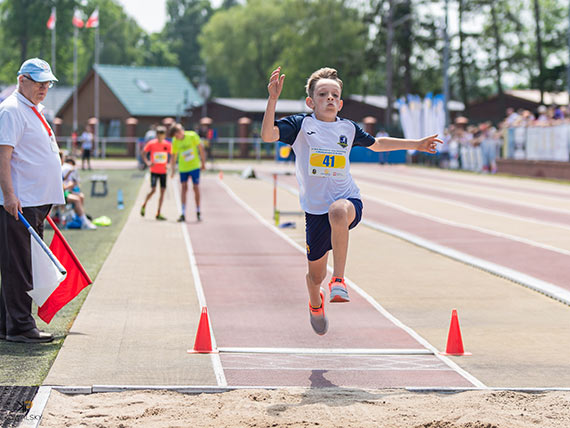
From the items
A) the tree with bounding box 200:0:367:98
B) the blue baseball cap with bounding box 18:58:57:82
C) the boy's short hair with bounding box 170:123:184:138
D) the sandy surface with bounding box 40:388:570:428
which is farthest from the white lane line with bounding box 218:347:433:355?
the tree with bounding box 200:0:367:98

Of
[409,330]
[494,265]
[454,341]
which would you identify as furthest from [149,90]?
[454,341]

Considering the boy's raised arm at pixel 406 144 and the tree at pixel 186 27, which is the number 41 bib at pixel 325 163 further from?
the tree at pixel 186 27

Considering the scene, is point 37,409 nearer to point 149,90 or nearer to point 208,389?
point 208,389

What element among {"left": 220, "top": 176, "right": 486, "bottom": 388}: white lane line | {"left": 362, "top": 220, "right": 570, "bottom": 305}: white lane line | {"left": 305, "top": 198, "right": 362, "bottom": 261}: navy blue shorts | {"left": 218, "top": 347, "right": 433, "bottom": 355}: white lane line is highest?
{"left": 305, "top": 198, "right": 362, "bottom": 261}: navy blue shorts

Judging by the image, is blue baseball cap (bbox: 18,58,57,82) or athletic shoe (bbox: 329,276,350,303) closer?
athletic shoe (bbox: 329,276,350,303)

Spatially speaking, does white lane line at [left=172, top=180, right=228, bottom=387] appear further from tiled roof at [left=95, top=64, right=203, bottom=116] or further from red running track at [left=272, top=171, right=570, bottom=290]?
tiled roof at [left=95, top=64, right=203, bottom=116]

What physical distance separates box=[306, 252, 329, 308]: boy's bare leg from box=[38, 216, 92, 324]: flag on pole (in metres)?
1.84

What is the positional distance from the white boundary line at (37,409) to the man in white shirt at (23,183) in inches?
64.7

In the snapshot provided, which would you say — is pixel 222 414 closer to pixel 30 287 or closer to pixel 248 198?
pixel 30 287

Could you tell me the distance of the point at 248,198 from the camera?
2784 centimetres

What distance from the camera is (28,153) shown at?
25.0 ft

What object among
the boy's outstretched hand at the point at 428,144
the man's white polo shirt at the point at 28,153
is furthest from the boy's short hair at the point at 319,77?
the man's white polo shirt at the point at 28,153

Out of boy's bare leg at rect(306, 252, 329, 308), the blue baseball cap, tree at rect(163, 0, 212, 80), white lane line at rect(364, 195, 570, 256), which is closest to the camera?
boy's bare leg at rect(306, 252, 329, 308)

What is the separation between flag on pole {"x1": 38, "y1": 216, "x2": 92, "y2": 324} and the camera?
25.8 feet
